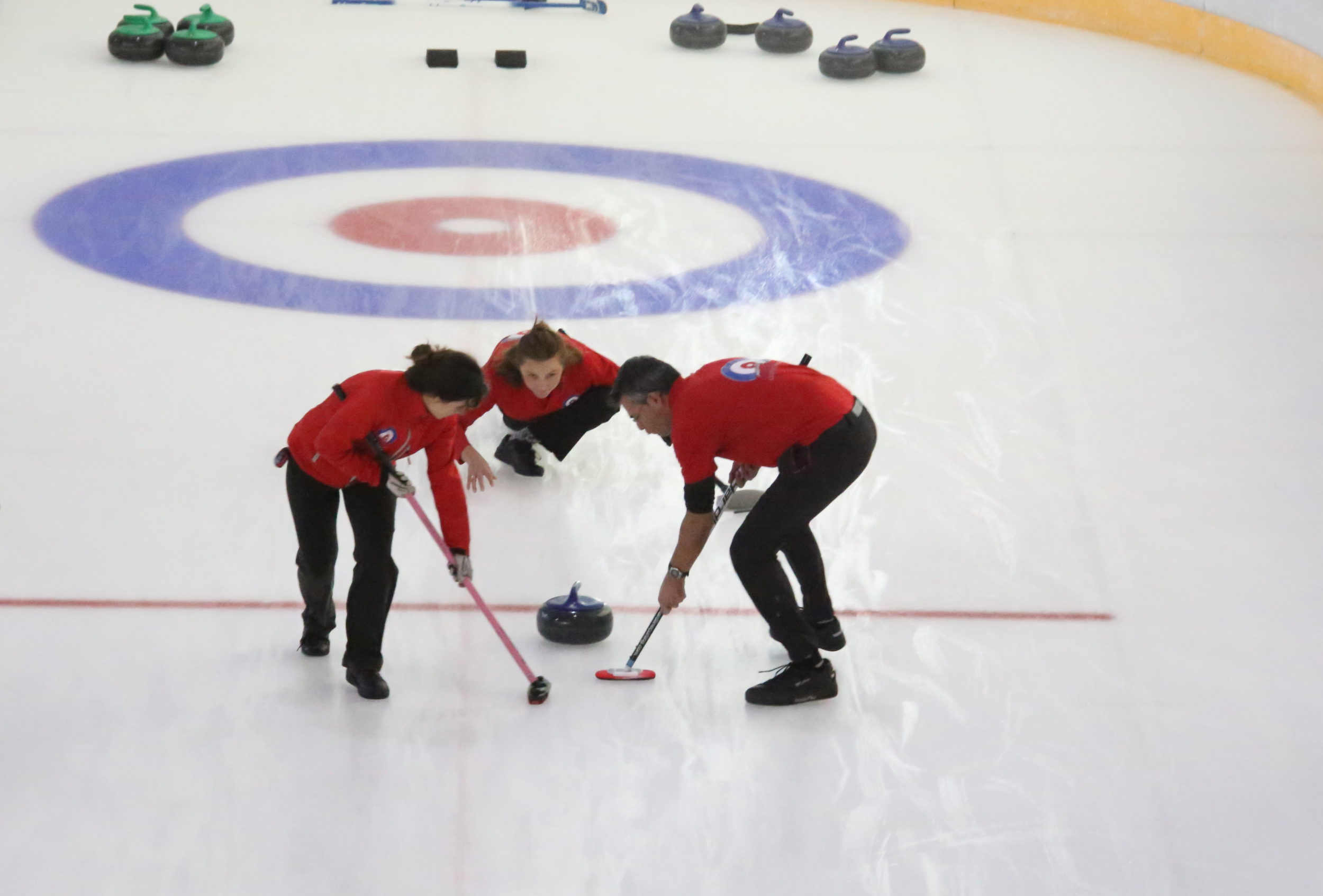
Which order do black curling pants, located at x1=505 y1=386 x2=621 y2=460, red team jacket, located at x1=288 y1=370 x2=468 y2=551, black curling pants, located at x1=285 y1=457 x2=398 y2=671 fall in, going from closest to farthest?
red team jacket, located at x1=288 y1=370 x2=468 y2=551 → black curling pants, located at x1=285 y1=457 x2=398 y2=671 → black curling pants, located at x1=505 y1=386 x2=621 y2=460

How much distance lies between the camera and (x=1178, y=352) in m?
6.23

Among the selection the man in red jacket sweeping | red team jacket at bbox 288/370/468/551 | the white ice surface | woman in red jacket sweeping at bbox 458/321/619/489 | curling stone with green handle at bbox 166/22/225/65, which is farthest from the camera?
curling stone with green handle at bbox 166/22/225/65

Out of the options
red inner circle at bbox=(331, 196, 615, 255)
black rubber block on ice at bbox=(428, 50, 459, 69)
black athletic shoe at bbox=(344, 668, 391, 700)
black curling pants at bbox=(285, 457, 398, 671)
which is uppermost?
black curling pants at bbox=(285, 457, 398, 671)

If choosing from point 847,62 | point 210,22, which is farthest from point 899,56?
point 210,22

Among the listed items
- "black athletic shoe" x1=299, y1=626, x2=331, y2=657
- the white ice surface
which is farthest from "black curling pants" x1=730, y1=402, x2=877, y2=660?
"black athletic shoe" x1=299, y1=626, x2=331, y2=657

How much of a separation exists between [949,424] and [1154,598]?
128 cm

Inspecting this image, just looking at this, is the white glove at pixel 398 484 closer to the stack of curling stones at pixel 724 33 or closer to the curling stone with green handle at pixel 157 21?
the curling stone with green handle at pixel 157 21

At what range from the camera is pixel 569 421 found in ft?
16.9

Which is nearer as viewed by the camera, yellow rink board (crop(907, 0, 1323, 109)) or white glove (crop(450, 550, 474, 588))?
white glove (crop(450, 550, 474, 588))

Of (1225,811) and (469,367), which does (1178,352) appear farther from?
(469,367)

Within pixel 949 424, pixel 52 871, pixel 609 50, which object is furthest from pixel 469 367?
pixel 609 50

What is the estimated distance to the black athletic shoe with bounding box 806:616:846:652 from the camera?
161 inches

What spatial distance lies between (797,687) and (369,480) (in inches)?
47.8

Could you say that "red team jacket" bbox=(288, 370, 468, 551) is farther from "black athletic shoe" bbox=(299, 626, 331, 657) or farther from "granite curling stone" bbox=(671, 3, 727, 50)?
"granite curling stone" bbox=(671, 3, 727, 50)
